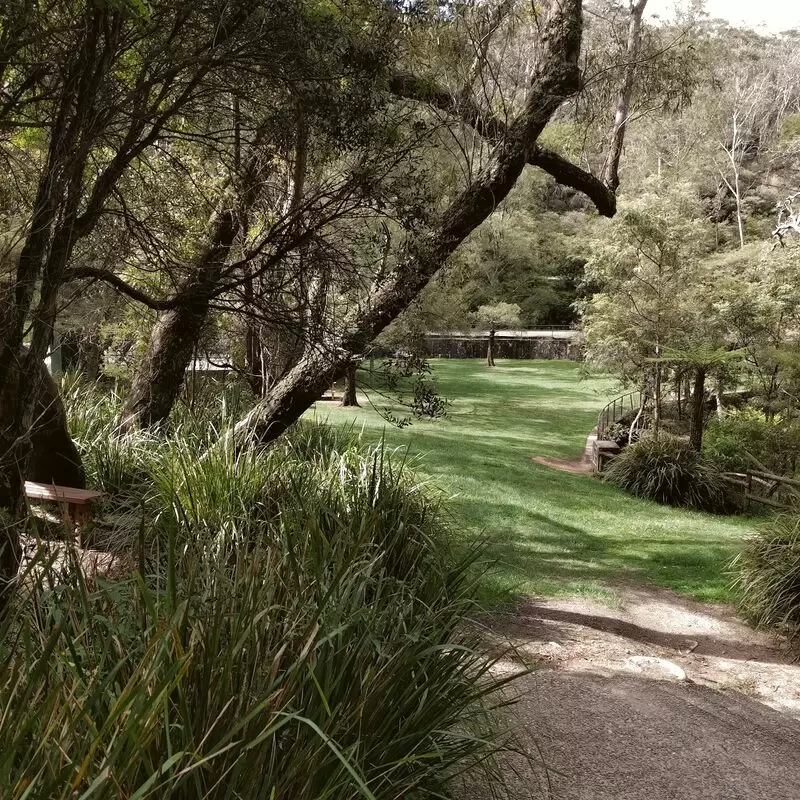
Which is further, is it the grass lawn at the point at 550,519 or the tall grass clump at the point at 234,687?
the grass lawn at the point at 550,519

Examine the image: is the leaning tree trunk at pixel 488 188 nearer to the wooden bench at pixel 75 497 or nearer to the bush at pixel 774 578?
the wooden bench at pixel 75 497

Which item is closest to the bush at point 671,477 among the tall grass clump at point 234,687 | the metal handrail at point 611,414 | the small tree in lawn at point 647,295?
the small tree in lawn at point 647,295

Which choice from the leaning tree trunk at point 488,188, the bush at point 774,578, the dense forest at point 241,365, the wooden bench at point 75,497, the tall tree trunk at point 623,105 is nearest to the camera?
the dense forest at point 241,365

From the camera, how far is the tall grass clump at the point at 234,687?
5.43 feet

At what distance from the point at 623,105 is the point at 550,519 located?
531 cm

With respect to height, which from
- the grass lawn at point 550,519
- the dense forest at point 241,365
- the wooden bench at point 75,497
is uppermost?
the dense forest at point 241,365

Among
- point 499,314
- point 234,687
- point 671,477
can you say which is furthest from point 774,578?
point 499,314

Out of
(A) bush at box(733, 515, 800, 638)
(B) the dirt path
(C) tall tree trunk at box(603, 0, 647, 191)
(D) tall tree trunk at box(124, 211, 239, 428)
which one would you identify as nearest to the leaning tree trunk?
(D) tall tree trunk at box(124, 211, 239, 428)

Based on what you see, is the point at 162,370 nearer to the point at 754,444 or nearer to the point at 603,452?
→ the point at 603,452

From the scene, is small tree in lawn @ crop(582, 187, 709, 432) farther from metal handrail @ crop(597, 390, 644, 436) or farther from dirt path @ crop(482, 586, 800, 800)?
dirt path @ crop(482, 586, 800, 800)

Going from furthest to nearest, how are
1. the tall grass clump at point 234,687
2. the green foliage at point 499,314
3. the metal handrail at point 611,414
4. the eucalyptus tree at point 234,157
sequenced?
the green foliage at point 499,314, the metal handrail at point 611,414, the eucalyptus tree at point 234,157, the tall grass clump at point 234,687

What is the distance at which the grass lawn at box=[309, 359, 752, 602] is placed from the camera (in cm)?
836

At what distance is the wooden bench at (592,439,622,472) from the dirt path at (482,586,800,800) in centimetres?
804

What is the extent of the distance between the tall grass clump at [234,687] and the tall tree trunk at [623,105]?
5.51m
